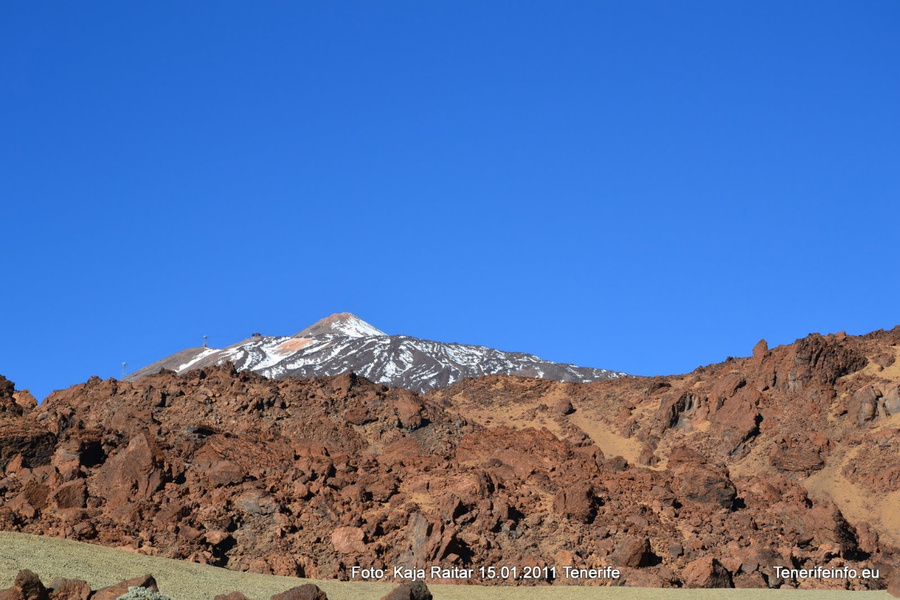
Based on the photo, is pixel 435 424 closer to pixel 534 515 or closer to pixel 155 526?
pixel 534 515

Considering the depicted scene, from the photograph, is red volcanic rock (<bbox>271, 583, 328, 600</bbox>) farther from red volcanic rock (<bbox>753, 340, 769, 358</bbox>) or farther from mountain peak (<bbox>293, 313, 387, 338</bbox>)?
mountain peak (<bbox>293, 313, 387, 338</bbox>)

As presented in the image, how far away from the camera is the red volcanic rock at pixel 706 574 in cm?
3147

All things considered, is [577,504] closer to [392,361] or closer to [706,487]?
[706,487]

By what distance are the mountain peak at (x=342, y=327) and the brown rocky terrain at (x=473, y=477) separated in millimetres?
59737

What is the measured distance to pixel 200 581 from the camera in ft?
90.0

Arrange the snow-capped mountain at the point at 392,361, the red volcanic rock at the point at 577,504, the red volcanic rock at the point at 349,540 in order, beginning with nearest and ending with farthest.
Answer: the red volcanic rock at the point at 349,540 < the red volcanic rock at the point at 577,504 < the snow-capped mountain at the point at 392,361

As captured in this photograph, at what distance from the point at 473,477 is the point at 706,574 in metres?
7.91

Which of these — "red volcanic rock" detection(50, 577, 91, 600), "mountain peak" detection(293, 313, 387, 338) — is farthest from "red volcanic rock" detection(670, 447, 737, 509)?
"mountain peak" detection(293, 313, 387, 338)

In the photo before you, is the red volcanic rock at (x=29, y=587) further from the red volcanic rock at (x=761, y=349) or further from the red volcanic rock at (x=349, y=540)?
the red volcanic rock at (x=761, y=349)

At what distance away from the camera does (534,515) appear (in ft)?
113

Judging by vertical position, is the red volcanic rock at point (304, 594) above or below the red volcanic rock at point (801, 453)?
below

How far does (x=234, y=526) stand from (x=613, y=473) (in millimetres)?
13900

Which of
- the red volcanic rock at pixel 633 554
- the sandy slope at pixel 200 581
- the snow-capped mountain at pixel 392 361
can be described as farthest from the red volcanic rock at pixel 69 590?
the snow-capped mountain at pixel 392 361

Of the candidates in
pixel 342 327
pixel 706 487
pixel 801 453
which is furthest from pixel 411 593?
pixel 342 327
